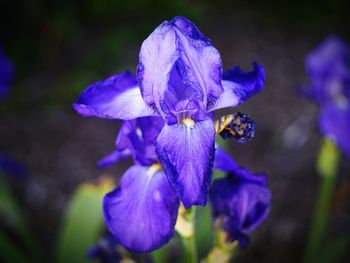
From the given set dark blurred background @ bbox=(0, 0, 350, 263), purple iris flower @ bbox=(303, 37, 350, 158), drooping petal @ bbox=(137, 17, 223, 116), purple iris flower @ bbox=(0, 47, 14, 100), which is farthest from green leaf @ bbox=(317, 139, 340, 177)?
purple iris flower @ bbox=(0, 47, 14, 100)

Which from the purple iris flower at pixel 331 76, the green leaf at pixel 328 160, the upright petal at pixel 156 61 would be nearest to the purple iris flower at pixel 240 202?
the upright petal at pixel 156 61

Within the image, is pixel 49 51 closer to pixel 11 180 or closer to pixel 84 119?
pixel 84 119

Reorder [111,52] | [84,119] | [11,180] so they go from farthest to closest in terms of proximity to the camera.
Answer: [84,119] → [11,180] → [111,52]

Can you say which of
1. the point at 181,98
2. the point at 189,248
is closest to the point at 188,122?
the point at 181,98

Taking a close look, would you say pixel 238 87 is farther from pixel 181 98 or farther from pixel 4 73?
pixel 4 73

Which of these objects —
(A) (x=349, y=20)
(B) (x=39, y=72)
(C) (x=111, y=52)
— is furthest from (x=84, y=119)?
(A) (x=349, y=20)

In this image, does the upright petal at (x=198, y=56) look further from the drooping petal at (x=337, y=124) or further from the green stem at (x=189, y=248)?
the drooping petal at (x=337, y=124)

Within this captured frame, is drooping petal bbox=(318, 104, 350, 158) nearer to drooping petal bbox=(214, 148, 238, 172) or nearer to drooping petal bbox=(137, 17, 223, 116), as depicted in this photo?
drooping petal bbox=(214, 148, 238, 172)

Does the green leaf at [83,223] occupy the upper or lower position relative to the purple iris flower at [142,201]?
lower
